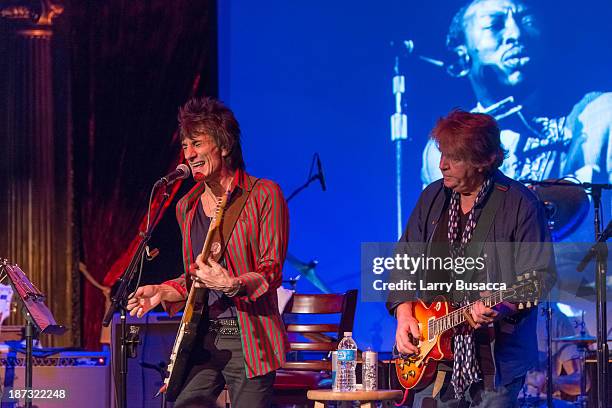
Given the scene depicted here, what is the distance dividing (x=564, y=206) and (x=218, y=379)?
4.44m

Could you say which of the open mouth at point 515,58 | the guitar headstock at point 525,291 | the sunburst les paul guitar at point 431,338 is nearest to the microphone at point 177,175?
the sunburst les paul guitar at point 431,338

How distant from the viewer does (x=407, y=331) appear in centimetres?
371

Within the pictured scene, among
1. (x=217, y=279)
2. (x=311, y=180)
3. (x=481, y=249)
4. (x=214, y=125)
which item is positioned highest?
(x=311, y=180)

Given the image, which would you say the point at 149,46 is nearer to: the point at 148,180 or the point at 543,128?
the point at 148,180

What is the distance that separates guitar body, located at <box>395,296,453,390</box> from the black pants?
0.58 m

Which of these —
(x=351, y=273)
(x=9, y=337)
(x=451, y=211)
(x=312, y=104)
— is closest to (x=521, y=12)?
(x=312, y=104)

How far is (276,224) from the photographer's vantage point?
3.60 meters

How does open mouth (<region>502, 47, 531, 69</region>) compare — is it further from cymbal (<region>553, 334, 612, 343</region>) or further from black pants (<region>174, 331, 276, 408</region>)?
black pants (<region>174, 331, 276, 408</region>)

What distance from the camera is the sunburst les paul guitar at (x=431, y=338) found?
11.5 ft

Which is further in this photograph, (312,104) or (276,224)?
(312,104)

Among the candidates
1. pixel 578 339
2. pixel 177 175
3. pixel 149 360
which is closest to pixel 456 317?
pixel 177 175

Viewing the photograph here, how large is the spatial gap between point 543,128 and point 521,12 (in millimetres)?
1005

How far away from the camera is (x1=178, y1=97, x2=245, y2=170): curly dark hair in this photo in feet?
12.1

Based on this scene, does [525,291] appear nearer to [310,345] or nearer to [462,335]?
[462,335]
